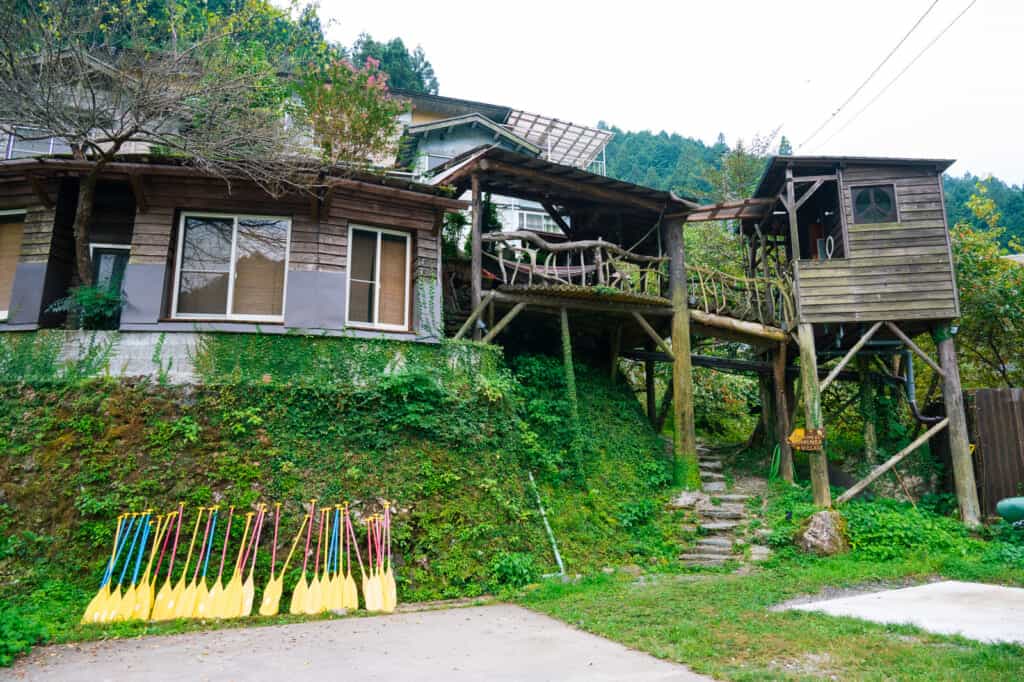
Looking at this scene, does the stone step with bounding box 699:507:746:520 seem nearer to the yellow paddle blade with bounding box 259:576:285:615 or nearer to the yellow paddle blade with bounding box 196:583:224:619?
the yellow paddle blade with bounding box 259:576:285:615

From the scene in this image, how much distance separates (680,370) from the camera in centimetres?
1352

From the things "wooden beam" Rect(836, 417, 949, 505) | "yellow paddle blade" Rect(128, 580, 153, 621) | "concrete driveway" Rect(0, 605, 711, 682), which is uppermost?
"wooden beam" Rect(836, 417, 949, 505)

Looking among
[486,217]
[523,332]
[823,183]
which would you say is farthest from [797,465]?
[486,217]

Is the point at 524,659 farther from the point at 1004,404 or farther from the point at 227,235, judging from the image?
the point at 1004,404

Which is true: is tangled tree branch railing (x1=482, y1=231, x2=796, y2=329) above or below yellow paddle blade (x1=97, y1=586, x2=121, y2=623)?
above

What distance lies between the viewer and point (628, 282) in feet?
42.8

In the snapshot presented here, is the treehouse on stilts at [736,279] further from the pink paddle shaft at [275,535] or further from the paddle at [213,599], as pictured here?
the paddle at [213,599]

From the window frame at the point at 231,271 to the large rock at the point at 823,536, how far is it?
9747mm

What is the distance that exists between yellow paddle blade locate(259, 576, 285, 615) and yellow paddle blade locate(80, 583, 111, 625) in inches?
66.5

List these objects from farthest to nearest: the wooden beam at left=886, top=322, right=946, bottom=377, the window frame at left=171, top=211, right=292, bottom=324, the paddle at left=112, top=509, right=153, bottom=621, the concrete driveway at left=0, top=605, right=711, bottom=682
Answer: the wooden beam at left=886, top=322, right=946, bottom=377 < the window frame at left=171, top=211, right=292, bottom=324 < the paddle at left=112, top=509, right=153, bottom=621 < the concrete driveway at left=0, top=605, right=711, bottom=682

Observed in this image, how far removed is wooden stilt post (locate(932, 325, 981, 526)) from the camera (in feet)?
40.9

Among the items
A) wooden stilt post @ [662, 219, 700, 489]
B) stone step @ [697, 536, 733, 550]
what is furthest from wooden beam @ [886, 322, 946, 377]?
stone step @ [697, 536, 733, 550]

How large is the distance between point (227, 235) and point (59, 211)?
9.23 feet

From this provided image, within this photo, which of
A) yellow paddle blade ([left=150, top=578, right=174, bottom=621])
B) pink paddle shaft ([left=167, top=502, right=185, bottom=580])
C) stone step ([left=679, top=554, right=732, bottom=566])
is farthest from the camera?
stone step ([left=679, top=554, right=732, bottom=566])
